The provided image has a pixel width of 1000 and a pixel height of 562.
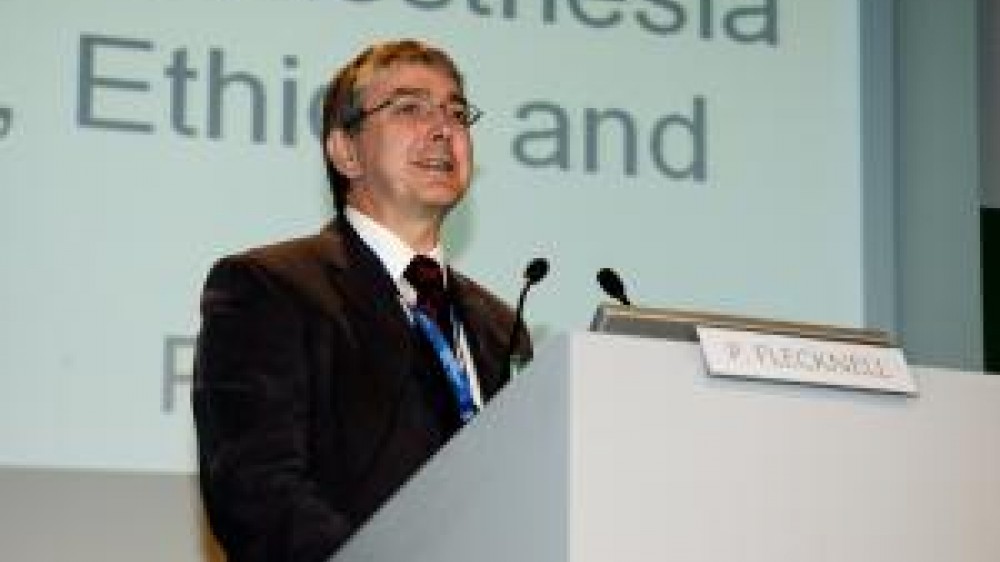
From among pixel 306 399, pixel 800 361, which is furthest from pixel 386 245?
pixel 800 361

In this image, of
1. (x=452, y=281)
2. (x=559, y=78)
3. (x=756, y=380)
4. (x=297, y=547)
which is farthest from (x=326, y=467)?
(x=559, y=78)

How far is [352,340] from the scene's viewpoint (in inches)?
85.5

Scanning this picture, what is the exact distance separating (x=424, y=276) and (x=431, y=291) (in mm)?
19

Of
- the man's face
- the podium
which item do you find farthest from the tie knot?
the podium

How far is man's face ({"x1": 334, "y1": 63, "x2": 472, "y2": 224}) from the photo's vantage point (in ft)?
7.89

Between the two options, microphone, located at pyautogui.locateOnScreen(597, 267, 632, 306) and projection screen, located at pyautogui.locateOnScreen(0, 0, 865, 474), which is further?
projection screen, located at pyautogui.locateOnScreen(0, 0, 865, 474)

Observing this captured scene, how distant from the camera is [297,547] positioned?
1.83m

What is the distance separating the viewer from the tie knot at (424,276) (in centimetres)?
230

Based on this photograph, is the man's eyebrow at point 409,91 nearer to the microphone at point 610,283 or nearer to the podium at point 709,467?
the microphone at point 610,283

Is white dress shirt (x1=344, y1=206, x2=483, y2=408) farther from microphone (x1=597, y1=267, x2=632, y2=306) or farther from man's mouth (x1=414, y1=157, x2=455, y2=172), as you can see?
microphone (x1=597, y1=267, x2=632, y2=306)

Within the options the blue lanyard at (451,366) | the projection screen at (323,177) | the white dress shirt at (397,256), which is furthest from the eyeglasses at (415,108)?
the projection screen at (323,177)

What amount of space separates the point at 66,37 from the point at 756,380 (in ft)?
5.89

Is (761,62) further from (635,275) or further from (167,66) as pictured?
(167,66)

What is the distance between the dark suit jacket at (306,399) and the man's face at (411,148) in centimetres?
13
